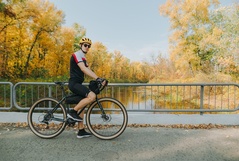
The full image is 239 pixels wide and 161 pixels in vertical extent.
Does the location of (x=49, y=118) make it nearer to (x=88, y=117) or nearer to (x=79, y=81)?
(x=88, y=117)

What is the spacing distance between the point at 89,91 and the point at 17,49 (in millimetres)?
30845

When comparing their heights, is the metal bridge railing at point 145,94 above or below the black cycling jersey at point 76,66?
below

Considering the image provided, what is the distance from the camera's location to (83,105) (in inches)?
180

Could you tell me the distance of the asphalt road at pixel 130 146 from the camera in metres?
3.68

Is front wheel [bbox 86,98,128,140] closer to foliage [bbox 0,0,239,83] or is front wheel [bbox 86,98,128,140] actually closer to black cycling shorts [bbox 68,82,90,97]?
black cycling shorts [bbox 68,82,90,97]

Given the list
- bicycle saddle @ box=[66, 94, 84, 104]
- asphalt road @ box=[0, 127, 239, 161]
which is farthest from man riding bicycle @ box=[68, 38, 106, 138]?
asphalt road @ box=[0, 127, 239, 161]

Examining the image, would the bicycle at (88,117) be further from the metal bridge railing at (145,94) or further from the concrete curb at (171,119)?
the concrete curb at (171,119)

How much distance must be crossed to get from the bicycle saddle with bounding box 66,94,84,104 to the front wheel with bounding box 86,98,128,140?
30cm

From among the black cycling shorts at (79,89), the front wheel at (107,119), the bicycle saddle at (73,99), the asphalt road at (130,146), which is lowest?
the asphalt road at (130,146)

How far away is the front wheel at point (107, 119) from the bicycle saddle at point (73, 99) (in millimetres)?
295

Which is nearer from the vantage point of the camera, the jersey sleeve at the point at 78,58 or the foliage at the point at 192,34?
the jersey sleeve at the point at 78,58

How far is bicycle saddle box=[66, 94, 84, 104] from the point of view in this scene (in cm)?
473

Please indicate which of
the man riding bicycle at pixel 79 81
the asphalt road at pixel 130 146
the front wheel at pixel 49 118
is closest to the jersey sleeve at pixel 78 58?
the man riding bicycle at pixel 79 81

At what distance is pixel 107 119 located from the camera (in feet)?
15.8
